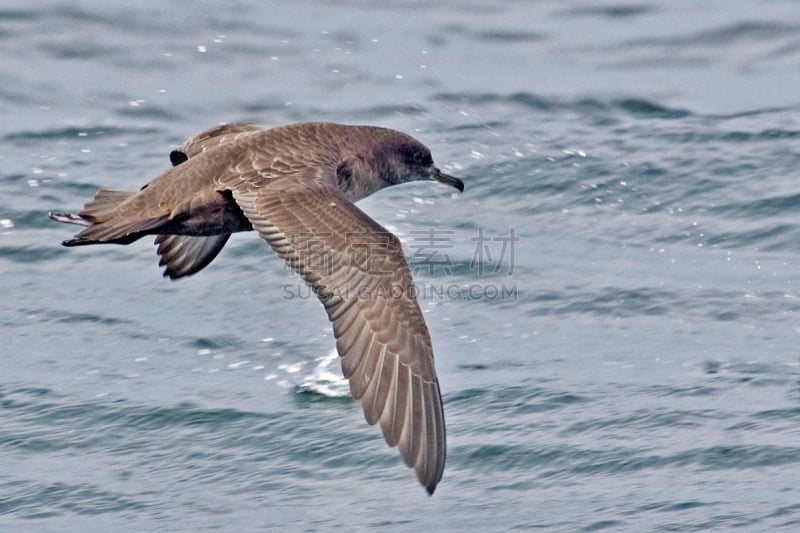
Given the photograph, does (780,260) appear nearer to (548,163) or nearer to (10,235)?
(548,163)

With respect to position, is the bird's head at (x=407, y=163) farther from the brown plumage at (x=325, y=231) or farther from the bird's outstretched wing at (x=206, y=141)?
the bird's outstretched wing at (x=206, y=141)

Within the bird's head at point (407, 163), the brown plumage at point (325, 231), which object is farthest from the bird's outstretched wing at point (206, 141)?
the bird's head at point (407, 163)

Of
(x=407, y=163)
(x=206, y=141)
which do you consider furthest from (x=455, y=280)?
(x=206, y=141)

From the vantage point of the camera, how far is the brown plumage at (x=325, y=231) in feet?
20.7

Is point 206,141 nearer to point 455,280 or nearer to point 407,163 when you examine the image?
point 407,163

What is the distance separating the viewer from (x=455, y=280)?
9.91 metres

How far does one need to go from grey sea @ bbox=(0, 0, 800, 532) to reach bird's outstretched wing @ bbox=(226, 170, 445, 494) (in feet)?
2.75

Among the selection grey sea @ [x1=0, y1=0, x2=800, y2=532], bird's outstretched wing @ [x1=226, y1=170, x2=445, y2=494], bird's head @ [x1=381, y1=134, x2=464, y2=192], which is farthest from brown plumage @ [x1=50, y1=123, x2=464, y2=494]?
grey sea @ [x1=0, y1=0, x2=800, y2=532]

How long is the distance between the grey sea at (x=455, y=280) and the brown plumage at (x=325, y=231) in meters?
0.87

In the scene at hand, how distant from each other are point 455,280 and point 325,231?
338cm

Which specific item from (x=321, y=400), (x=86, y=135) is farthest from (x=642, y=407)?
(x=86, y=135)

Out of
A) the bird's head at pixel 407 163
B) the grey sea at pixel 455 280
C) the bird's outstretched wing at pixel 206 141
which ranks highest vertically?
the bird's outstretched wing at pixel 206 141

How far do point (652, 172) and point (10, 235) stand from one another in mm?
4715

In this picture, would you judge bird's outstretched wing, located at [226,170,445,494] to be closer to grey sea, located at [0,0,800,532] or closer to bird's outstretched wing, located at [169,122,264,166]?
grey sea, located at [0,0,800,532]
